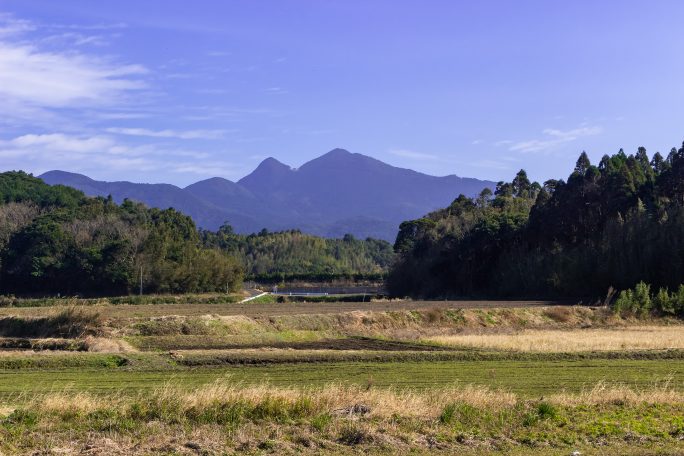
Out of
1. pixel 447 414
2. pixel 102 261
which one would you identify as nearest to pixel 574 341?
pixel 447 414

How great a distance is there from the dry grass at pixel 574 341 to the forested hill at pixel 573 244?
884 inches

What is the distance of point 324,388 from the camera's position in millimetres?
17156

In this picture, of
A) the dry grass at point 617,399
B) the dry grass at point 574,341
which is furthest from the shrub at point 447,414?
the dry grass at point 574,341

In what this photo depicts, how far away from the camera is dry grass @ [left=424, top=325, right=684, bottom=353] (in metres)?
34.6

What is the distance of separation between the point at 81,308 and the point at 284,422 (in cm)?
2955

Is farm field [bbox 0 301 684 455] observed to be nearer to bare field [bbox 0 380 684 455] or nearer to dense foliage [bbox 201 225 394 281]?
bare field [bbox 0 380 684 455]

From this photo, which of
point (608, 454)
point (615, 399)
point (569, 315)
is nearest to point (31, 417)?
point (608, 454)

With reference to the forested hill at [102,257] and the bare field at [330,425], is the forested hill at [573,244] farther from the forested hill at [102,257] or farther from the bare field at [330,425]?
the bare field at [330,425]

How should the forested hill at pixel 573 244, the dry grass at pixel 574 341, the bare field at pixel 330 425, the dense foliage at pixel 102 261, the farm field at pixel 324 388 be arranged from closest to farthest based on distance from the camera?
1. the bare field at pixel 330 425
2. the farm field at pixel 324 388
3. the dry grass at pixel 574 341
4. the forested hill at pixel 573 244
5. the dense foliage at pixel 102 261

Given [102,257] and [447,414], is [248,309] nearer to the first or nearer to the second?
[102,257]

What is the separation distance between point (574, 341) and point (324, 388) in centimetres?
2404

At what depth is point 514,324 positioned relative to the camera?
52.8m

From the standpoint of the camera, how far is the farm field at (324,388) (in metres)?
13.3

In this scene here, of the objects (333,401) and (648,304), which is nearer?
(333,401)
